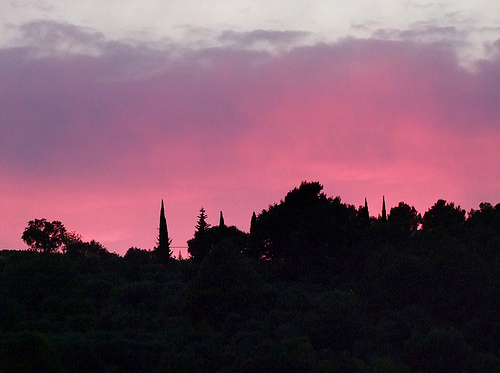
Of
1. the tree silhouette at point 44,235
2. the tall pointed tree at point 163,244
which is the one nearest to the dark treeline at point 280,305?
the tall pointed tree at point 163,244

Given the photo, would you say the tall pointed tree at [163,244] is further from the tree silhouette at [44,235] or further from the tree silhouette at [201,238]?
the tree silhouette at [44,235]

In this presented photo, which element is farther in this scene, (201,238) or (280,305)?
(201,238)

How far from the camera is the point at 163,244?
93000 millimetres

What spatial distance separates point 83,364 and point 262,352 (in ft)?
28.7

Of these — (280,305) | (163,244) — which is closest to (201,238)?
(163,244)

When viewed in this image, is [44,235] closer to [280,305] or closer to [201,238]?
[201,238]

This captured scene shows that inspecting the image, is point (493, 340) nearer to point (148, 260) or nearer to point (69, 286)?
point (69, 286)

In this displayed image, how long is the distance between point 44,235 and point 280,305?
78.4m

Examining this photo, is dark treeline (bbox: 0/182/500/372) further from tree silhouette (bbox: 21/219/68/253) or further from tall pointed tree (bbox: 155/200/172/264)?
tree silhouette (bbox: 21/219/68/253)

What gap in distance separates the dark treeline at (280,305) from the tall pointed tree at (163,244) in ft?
0.91

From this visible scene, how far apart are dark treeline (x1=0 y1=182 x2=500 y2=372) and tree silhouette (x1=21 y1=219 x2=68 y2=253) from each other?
3910 centimetres

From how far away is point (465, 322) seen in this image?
49.9m

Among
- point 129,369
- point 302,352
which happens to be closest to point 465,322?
point 302,352

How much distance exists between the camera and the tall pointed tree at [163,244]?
91.2 meters
